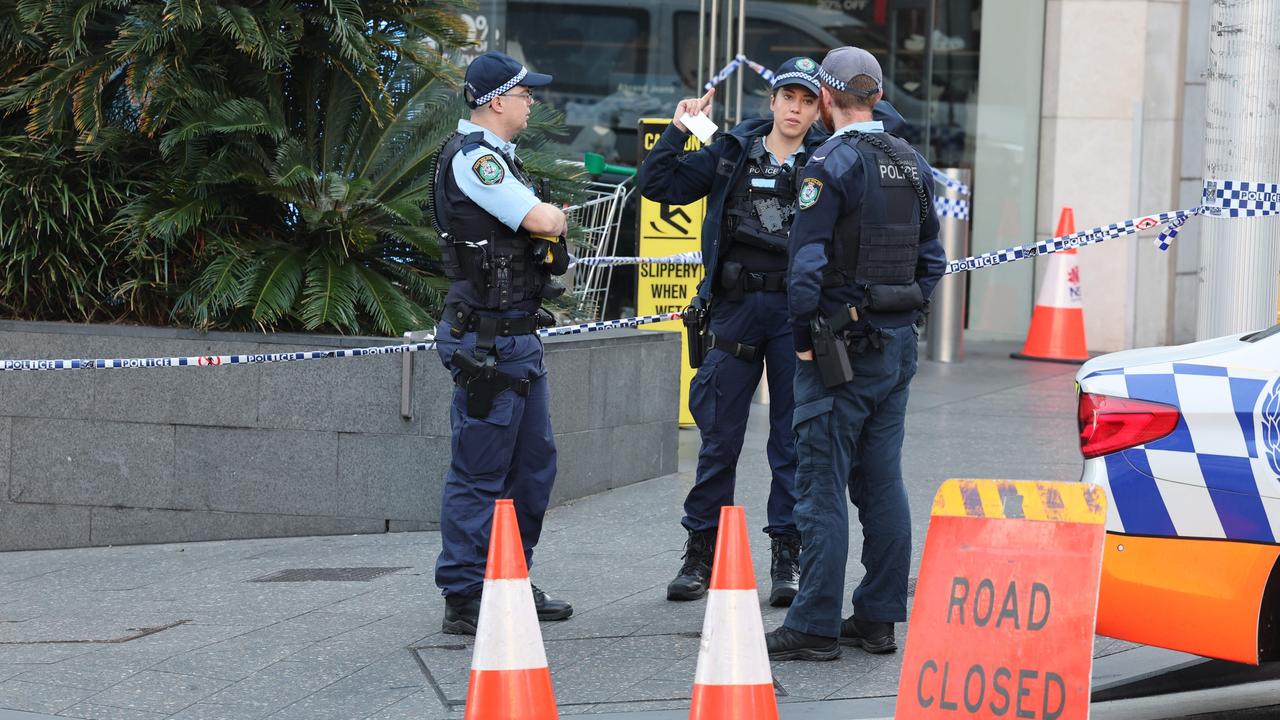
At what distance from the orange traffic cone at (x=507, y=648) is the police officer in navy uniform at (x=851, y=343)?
1.20 meters

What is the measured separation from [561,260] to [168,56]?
297 centimetres

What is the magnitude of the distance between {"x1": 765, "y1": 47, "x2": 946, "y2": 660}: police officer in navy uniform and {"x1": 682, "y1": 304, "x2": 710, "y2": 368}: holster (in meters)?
0.78

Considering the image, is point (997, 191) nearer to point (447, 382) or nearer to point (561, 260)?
point (447, 382)

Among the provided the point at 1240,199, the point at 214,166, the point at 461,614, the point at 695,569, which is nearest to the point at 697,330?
the point at 695,569

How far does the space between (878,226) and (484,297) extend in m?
1.37

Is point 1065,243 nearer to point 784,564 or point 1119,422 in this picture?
point 784,564

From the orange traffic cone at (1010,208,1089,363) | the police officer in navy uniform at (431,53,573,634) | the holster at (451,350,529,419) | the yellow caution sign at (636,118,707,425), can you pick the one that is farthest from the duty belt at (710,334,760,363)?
the orange traffic cone at (1010,208,1089,363)

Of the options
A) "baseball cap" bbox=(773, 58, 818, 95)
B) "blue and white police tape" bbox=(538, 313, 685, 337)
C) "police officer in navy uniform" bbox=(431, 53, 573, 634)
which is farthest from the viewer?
"blue and white police tape" bbox=(538, 313, 685, 337)

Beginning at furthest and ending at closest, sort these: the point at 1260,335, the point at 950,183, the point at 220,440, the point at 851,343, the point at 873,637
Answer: the point at 950,183, the point at 220,440, the point at 873,637, the point at 851,343, the point at 1260,335

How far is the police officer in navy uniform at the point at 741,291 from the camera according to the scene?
5.95 meters

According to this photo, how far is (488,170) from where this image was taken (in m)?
5.52

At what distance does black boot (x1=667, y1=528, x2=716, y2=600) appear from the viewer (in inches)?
239

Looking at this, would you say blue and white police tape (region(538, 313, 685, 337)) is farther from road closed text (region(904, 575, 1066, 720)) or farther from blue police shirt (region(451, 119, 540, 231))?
road closed text (region(904, 575, 1066, 720))

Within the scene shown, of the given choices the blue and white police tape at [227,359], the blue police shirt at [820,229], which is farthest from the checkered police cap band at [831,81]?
the blue and white police tape at [227,359]
